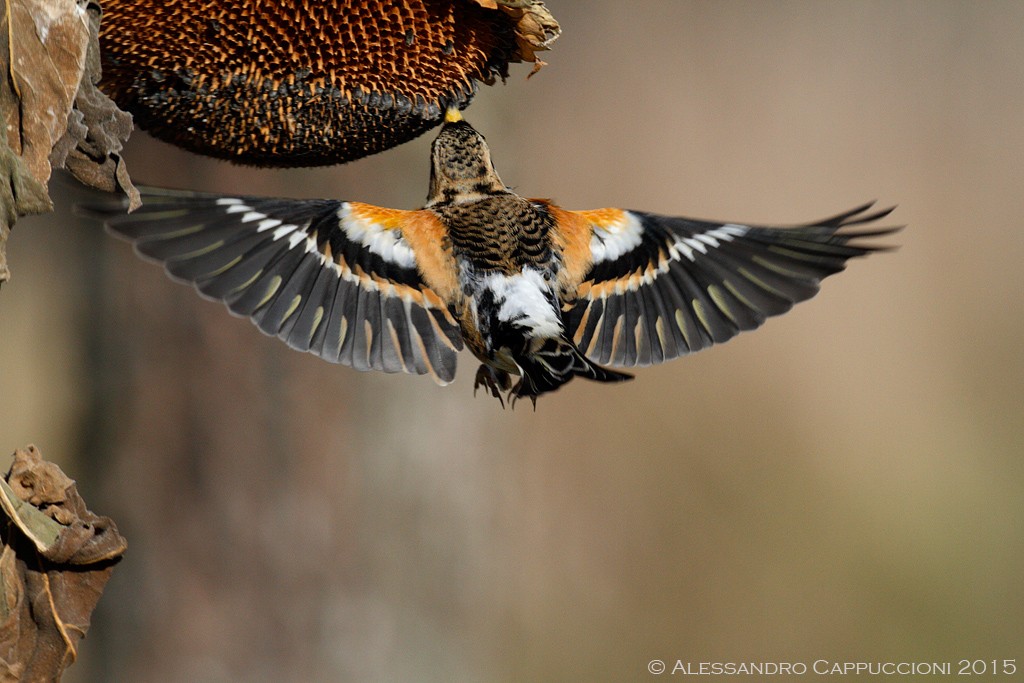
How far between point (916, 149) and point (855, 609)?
62.3 inches

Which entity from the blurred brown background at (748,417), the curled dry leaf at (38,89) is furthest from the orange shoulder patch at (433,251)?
the blurred brown background at (748,417)

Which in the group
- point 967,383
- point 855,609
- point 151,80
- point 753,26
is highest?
point 753,26

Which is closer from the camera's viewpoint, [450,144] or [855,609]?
[450,144]

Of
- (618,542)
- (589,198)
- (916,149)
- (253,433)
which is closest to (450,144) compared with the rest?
(253,433)

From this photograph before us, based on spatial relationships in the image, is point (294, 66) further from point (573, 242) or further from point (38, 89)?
point (573, 242)

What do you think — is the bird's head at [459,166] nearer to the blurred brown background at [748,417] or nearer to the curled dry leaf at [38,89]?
the curled dry leaf at [38,89]

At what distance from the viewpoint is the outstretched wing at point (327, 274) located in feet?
4.81

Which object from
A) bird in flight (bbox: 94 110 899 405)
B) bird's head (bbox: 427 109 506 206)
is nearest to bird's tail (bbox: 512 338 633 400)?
bird in flight (bbox: 94 110 899 405)

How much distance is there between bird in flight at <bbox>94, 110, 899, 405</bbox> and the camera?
145 centimetres

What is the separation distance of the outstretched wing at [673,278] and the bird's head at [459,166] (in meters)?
0.14

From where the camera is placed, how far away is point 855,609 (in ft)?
11.1

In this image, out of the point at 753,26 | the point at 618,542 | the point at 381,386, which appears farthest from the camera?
the point at 753,26

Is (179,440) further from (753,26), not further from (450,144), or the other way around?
(753,26)

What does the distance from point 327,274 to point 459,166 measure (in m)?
0.27
